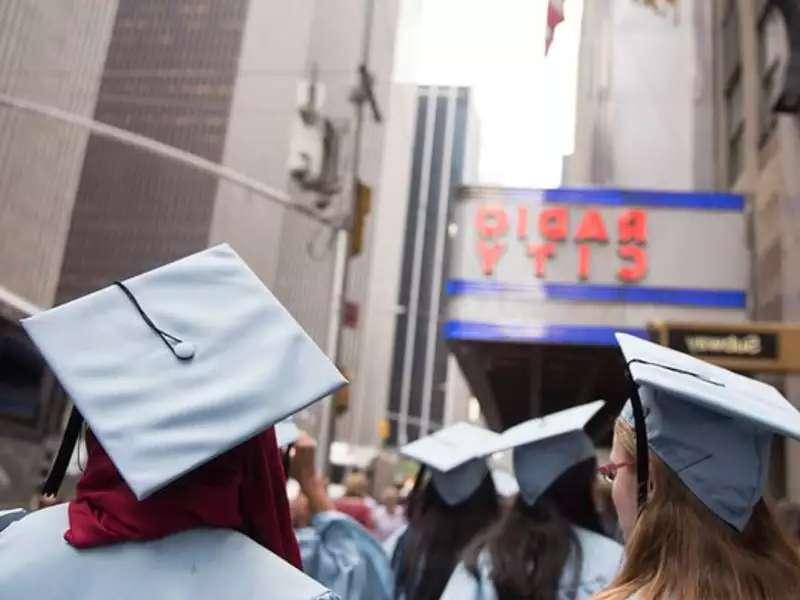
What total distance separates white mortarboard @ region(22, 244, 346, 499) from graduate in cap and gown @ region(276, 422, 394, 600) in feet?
4.18

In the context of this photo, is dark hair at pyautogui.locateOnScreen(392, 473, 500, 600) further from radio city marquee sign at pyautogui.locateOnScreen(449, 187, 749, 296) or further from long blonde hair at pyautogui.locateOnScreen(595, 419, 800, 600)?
radio city marquee sign at pyautogui.locateOnScreen(449, 187, 749, 296)

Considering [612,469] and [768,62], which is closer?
[612,469]

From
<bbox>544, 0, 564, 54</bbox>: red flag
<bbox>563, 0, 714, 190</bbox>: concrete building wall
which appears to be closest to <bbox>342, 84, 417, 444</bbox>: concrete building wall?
<bbox>563, 0, 714, 190</bbox>: concrete building wall

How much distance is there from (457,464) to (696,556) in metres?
2.11

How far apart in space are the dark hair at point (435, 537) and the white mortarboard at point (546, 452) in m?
0.34

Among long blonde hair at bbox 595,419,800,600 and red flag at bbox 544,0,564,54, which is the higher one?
red flag at bbox 544,0,564,54

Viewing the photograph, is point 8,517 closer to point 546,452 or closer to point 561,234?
point 546,452

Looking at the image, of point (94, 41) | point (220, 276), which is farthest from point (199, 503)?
point (94, 41)

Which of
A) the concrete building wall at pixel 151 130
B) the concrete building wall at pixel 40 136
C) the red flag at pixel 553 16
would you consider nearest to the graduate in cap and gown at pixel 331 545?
the concrete building wall at pixel 40 136

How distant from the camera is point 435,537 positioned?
3.28 meters

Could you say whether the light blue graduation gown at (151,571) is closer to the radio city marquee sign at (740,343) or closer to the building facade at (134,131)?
the building facade at (134,131)

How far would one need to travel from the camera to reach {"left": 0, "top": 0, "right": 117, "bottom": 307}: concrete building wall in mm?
4008

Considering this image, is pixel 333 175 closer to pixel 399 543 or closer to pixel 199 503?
pixel 399 543

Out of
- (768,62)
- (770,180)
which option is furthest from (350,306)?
(768,62)
